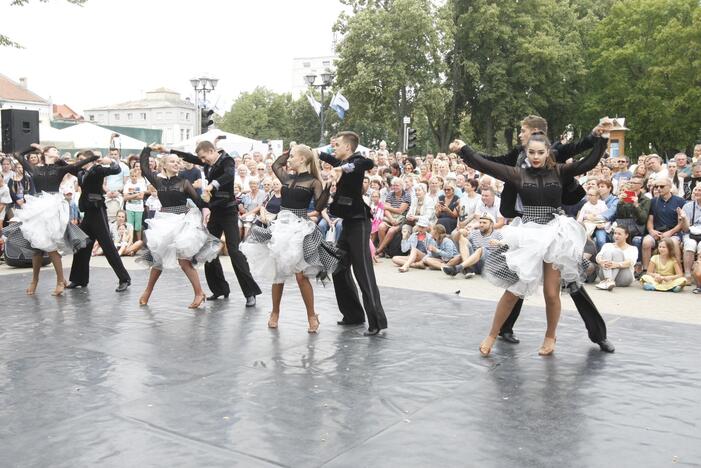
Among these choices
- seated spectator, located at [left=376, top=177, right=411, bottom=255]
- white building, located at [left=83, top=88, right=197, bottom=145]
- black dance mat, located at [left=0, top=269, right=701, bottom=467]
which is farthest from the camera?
white building, located at [left=83, top=88, right=197, bottom=145]

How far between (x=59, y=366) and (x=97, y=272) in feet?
18.6

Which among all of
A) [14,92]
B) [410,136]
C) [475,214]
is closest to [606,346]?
[475,214]

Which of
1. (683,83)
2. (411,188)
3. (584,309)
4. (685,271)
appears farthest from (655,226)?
(683,83)

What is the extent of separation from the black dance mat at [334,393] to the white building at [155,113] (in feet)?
409

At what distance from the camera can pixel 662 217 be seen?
1090 centimetres

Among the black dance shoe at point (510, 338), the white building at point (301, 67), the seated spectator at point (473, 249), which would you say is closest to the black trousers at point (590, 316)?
the black dance shoe at point (510, 338)

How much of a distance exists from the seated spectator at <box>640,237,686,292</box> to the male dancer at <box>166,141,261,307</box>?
5627 millimetres

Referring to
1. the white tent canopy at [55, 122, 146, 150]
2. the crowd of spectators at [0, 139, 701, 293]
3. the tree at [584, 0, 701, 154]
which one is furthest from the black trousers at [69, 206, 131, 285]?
the tree at [584, 0, 701, 154]

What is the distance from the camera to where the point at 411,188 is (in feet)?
45.3

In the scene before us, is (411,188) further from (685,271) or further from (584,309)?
(584,309)

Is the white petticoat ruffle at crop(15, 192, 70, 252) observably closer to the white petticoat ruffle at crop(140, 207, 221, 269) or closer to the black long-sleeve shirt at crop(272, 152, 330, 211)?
the white petticoat ruffle at crop(140, 207, 221, 269)

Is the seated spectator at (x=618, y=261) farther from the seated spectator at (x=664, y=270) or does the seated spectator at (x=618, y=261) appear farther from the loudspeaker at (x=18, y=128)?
the loudspeaker at (x=18, y=128)

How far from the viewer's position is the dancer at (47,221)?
8797 millimetres

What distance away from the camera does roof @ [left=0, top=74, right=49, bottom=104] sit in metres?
87.8
